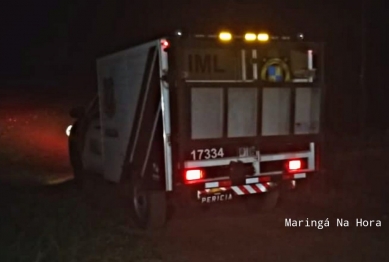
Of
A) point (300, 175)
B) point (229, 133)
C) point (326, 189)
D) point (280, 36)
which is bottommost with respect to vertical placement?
point (326, 189)

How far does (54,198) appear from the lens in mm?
12164

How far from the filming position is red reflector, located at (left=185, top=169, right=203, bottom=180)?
900 centimetres

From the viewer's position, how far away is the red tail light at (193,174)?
9.00 metres

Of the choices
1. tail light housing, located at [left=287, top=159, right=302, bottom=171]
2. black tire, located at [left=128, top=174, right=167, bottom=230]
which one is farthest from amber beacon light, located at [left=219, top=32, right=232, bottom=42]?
black tire, located at [left=128, top=174, right=167, bottom=230]

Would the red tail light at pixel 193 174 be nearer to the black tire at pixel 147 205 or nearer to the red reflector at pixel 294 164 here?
the black tire at pixel 147 205

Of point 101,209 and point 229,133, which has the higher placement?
point 229,133

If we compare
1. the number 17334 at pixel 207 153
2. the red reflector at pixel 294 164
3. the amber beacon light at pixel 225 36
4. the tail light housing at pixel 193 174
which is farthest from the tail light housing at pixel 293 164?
the amber beacon light at pixel 225 36

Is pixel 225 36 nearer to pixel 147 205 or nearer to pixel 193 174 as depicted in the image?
pixel 193 174

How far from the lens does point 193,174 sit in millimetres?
9039

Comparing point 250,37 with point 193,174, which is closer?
point 193,174

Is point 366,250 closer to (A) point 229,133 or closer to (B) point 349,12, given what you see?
(A) point 229,133

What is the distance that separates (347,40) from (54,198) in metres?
16.3

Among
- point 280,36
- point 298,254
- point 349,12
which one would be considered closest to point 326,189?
point 280,36

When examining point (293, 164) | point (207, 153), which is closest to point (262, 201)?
point (293, 164)
